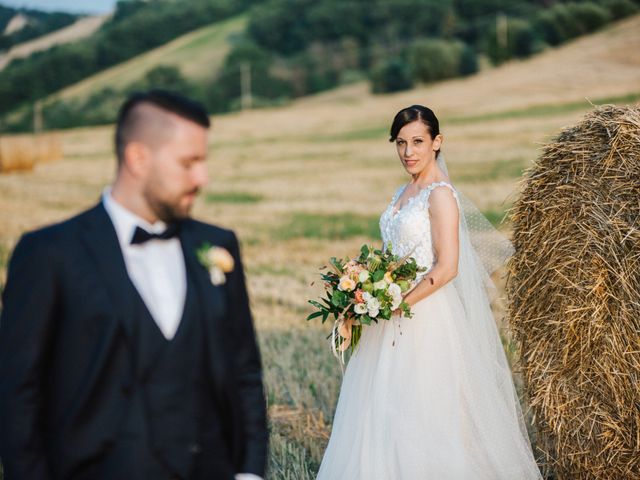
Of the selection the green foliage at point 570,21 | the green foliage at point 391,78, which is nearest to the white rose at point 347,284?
the green foliage at point 391,78

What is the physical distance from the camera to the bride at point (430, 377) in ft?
15.4

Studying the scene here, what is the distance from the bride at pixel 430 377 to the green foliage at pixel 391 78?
52.7 m

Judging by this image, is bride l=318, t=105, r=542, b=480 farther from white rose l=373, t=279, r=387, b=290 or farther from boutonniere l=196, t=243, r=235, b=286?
boutonniere l=196, t=243, r=235, b=286

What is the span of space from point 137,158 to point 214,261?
0.42 metres

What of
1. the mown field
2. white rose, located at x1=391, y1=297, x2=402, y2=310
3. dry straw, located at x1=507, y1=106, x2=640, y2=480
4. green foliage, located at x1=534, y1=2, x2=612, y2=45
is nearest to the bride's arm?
white rose, located at x1=391, y1=297, x2=402, y2=310

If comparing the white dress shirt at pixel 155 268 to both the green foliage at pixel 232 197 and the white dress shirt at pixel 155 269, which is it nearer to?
the white dress shirt at pixel 155 269

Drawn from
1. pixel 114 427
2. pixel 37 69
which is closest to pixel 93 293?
pixel 114 427

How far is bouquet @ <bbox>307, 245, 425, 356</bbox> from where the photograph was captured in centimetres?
455

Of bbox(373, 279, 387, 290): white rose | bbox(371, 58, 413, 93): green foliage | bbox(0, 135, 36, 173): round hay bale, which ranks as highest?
bbox(371, 58, 413, 93): green foliage

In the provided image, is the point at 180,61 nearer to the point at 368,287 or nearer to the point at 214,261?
the point at 368,287

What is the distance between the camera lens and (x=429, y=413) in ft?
15.5

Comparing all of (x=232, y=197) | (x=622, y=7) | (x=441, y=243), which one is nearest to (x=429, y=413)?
(x=441, y=243)

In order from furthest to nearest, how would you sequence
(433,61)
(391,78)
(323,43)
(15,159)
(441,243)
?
(323,43), (391,78), (433,61), (15,159), (441,243)

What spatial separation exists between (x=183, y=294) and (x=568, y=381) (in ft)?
10.6
